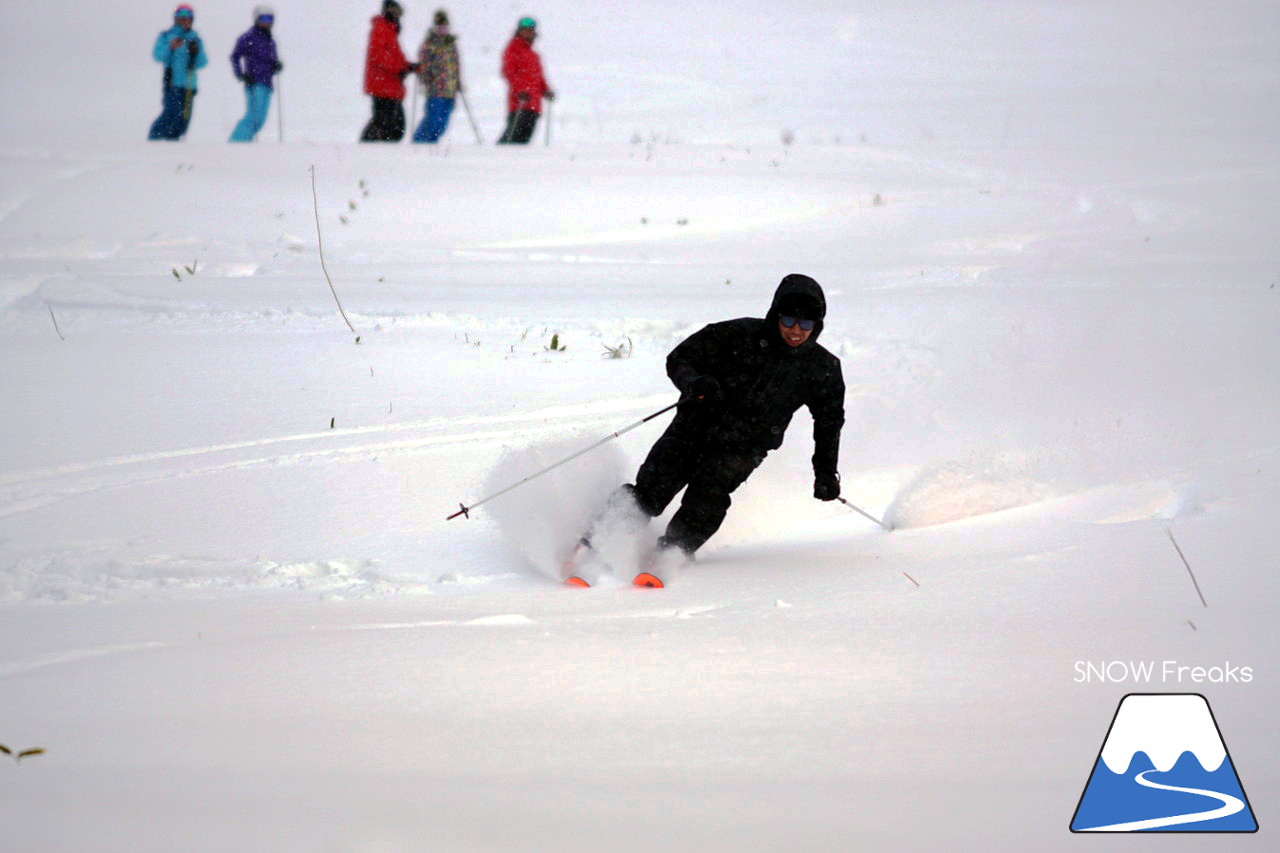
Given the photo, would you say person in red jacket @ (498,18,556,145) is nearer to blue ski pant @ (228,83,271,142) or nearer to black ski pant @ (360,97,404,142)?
black ski pant @ (360,97,404,142)

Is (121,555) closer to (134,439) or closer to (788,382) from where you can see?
(134,439)

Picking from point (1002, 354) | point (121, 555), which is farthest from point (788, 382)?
point (1002, 354)

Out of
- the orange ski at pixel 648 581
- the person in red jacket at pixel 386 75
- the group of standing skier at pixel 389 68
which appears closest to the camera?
the orange ski at pixel 648 581

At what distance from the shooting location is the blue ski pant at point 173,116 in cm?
1608

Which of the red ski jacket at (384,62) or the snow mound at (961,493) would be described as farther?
the red ski jacket at (384,62)

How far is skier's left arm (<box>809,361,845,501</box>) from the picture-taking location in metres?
5.17

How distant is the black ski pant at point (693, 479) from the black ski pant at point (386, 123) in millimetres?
11650

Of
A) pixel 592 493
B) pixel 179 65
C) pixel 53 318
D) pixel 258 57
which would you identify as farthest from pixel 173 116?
pixel 592 493

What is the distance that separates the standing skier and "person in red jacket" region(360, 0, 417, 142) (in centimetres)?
1065

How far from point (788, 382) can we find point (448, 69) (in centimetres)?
1106

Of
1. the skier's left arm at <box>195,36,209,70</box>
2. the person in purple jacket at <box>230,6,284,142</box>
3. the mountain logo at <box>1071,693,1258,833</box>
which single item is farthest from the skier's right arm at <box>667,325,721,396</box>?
the skier's left arm at <box>195,36,209,70</box>

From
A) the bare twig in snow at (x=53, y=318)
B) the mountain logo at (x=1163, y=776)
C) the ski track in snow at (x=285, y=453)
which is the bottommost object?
the ski track in snow at (x=285, y=453)

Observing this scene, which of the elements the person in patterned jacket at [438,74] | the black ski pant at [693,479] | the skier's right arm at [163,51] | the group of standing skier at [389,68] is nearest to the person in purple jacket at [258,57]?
the group of standing skier at [389,68]

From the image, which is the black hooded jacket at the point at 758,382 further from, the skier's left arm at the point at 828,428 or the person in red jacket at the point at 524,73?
the person in red jacket at the point at 524,73
